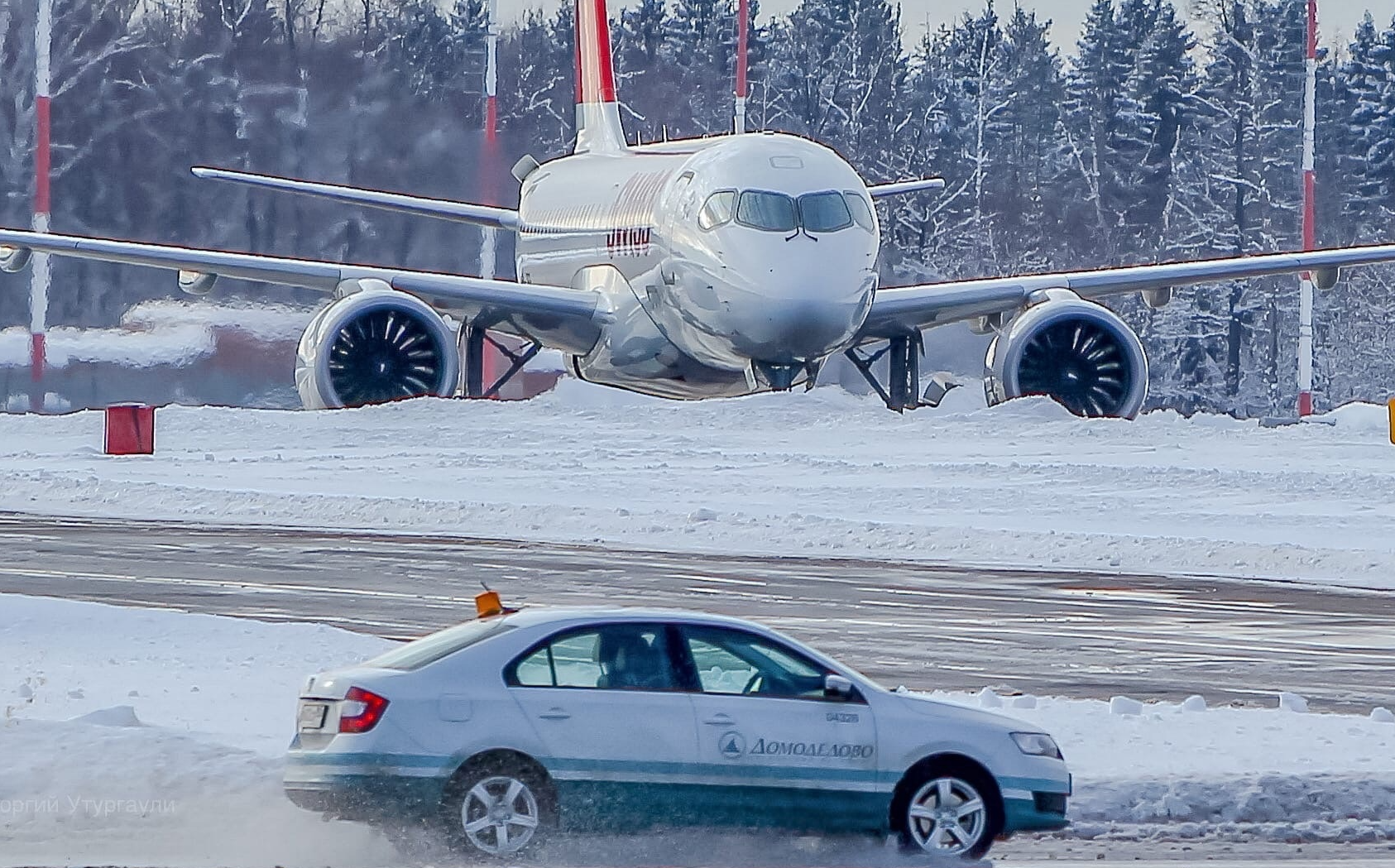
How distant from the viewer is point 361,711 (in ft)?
31.8

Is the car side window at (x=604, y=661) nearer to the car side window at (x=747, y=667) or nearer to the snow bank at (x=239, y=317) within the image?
the car side window at (x=747, y=667)

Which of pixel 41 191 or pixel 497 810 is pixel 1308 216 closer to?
pixel 41 191

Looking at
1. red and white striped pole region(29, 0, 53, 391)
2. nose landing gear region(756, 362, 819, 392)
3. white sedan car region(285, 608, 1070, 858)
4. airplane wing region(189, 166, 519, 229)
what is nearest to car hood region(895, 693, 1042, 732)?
white sedan car region(285, 608, 1070, 858)

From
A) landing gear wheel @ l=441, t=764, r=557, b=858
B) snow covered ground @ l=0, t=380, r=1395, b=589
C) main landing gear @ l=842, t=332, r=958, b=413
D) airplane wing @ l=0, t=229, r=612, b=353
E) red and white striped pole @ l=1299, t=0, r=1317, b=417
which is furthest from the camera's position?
red and white striped pole @ l=1299, t=0, r=1317, b=417

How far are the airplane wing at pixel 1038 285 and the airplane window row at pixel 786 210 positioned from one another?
7.12 feet

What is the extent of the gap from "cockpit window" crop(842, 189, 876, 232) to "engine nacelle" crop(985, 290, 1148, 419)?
10.2 feet

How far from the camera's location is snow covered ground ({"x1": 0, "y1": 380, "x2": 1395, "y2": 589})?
24031 mm

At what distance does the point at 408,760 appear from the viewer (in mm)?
9562

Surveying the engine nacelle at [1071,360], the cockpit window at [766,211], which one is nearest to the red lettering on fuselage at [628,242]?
the cockpit window at [766,211]

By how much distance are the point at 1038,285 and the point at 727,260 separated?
5617 mm

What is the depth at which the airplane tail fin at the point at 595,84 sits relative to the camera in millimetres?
43594

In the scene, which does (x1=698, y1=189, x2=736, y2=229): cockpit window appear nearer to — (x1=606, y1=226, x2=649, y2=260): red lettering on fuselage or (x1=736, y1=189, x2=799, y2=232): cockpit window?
(x1=736, y1=189, x2=799, y2=232): cockpit window

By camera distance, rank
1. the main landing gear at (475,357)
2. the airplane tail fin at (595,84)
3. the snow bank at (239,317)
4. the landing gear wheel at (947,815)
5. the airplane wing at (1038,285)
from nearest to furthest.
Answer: the landing gear wheel at (947,815), the airplane wing at (1038,285), the main landing gear at (475,357), the airplane tail fin at (595,84), the snow bank at (239,317)

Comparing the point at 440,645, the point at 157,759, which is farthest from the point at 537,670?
the point at 157,759
